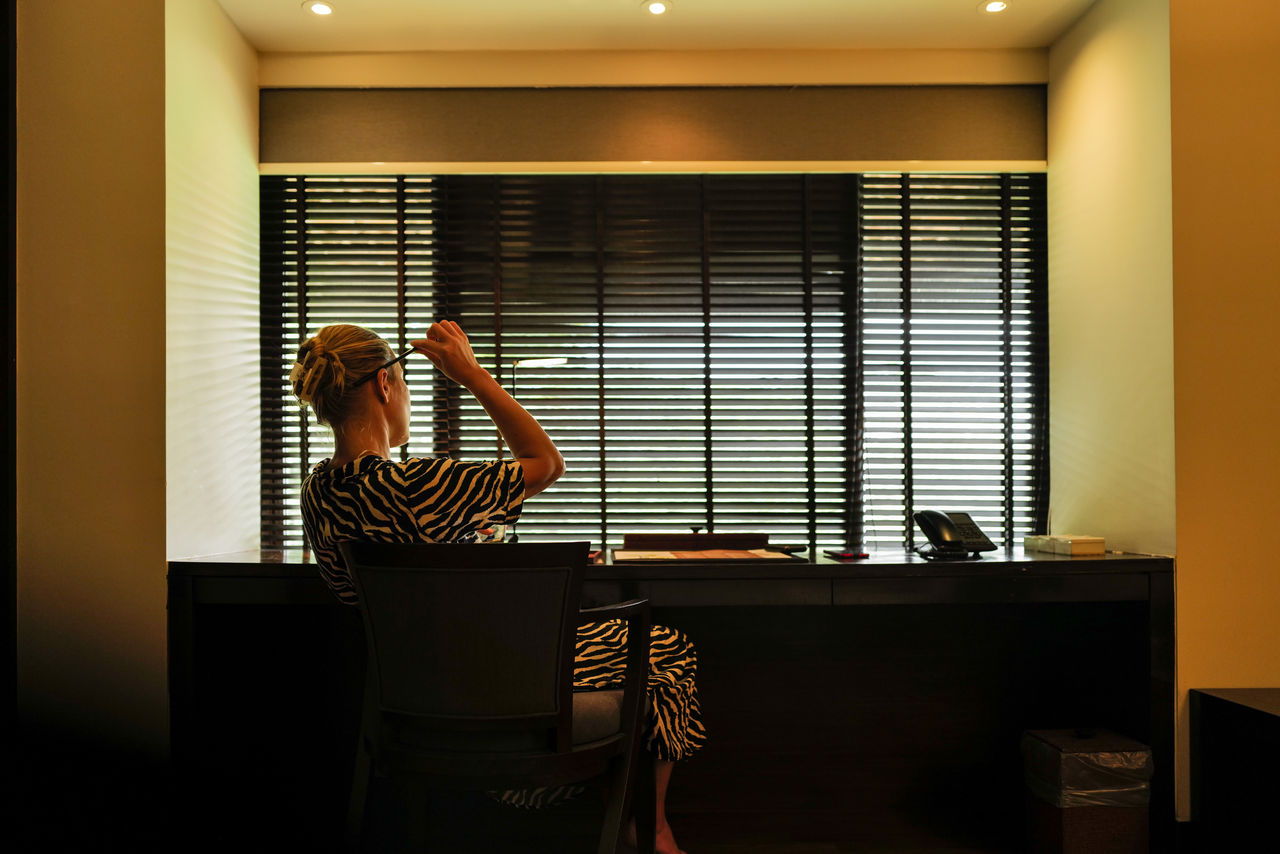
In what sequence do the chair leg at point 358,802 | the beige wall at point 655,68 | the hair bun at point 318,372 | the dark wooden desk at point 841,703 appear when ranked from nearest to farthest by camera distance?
the chair leg at point 358,802
the hair bun at point 318,372
the dark wooden desk at point 841,703
the beige wall at point 655,68

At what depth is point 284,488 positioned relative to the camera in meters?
3.07

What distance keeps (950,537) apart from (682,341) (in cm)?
117

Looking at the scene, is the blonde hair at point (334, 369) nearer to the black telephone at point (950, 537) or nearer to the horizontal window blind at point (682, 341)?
the horizontal window blind at point (682, 341)

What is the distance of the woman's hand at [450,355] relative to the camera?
2084 millimetres
